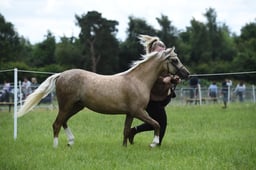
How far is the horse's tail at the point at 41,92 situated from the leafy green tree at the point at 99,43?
42.0 m

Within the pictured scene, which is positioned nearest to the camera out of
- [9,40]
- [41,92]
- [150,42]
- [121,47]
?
[41,92]

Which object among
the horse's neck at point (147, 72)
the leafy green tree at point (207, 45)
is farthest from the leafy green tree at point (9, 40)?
the horse's neck at point (147, 72)

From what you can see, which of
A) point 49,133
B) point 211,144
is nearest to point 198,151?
point 211,144

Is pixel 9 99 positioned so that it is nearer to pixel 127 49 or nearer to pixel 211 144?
pixel 211 144

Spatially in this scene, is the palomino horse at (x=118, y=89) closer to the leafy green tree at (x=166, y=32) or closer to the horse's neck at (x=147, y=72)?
the horse's neck at (x=147, y=72)

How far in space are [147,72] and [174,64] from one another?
55cm

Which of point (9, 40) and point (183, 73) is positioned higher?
point (9, 40)

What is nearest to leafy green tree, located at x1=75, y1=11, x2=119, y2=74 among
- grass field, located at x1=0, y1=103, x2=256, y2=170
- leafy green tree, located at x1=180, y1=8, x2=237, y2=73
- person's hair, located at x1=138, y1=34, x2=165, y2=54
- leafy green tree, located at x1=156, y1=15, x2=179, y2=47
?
leafy green tree, located at x1=156, y1=15, x2=179, y2=47

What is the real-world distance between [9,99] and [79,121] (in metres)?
8.63

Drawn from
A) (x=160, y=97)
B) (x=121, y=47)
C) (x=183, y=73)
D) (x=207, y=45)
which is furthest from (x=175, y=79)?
(x=207, y=45)

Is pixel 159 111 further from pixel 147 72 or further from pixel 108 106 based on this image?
pixel 108 106

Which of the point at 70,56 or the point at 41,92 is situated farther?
the point at 70,56

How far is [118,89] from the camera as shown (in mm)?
7930

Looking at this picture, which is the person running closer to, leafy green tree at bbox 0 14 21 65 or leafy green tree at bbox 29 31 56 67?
leafy green tree at bbox 0 14 21 65
